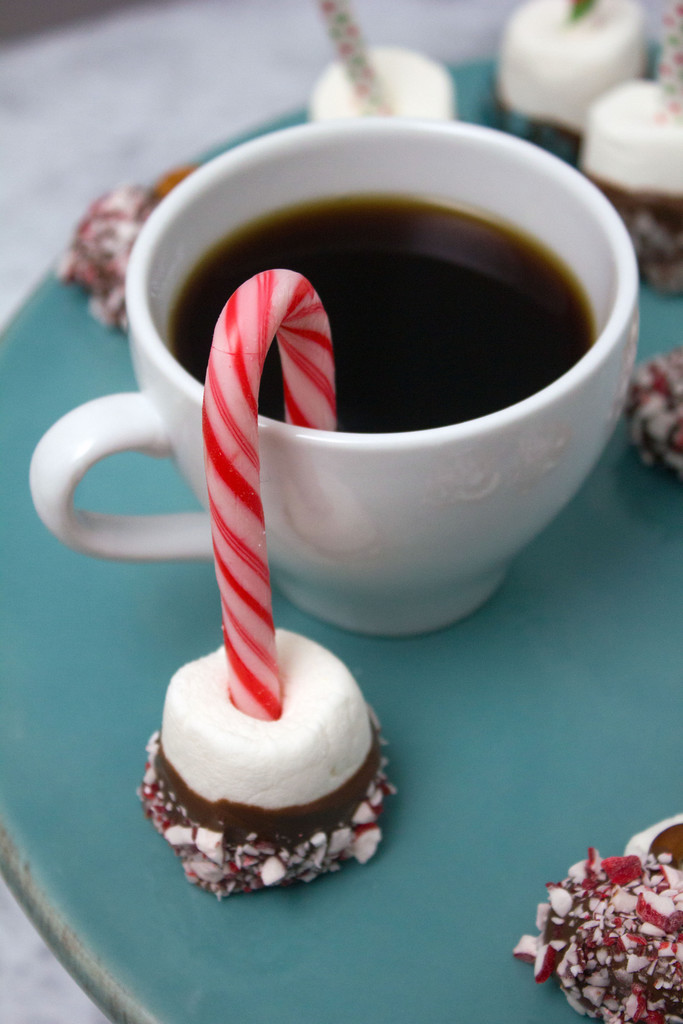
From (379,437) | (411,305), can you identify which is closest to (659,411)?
(411,305)

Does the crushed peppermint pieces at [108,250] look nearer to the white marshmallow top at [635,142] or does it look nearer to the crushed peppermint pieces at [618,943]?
the white marshmallow top at [635,142]

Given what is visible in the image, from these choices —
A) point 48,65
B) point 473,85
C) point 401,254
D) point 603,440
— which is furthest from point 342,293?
point 48,65

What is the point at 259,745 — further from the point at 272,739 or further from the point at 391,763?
the point at 391,763

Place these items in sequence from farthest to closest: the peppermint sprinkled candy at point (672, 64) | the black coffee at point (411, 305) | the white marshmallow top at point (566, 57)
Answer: the white marshmallow top at point (566, 57) < the peppermint sprinkled candy at point (672, 64) < the black coffee at point (411, 305)

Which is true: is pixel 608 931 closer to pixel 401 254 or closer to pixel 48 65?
pixel 401 254

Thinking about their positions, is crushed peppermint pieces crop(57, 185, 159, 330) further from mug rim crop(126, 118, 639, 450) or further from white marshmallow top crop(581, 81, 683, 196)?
white marshmallow top crop(581, 81, 683, 196)

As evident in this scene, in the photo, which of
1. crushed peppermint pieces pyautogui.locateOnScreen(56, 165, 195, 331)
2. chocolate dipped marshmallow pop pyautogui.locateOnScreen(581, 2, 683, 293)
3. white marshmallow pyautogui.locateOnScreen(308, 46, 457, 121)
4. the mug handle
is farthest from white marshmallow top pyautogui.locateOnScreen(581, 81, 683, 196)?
the mug handle

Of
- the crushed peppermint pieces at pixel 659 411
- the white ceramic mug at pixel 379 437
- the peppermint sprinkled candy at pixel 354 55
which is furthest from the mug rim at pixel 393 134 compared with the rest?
the peppermint sprinkled candy at pixel 354 55
